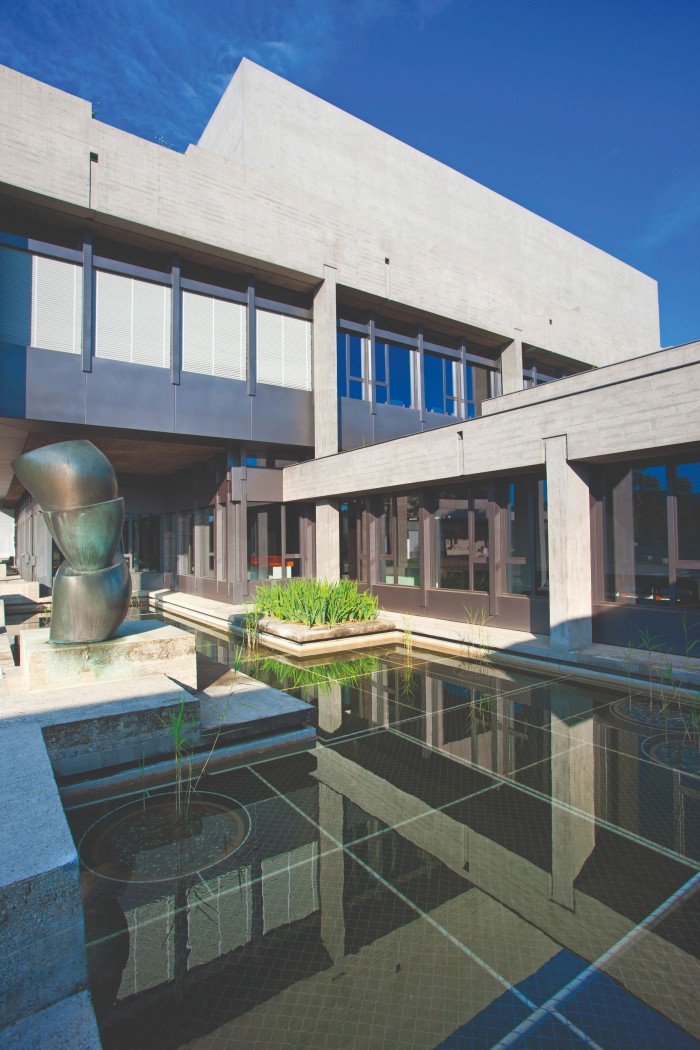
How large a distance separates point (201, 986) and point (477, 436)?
1012cm

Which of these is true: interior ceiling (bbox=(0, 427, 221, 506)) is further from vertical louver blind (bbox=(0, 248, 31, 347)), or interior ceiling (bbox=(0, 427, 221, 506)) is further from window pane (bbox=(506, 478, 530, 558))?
window pane (bbox=(506, 478, 530, 558))

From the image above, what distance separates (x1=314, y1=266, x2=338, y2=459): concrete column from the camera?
17.5 metres

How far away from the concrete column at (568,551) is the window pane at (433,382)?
37.7 feet

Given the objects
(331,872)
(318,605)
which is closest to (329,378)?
(318,605)

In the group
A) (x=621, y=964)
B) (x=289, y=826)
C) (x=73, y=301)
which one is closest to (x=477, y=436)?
(x=289, y=826)

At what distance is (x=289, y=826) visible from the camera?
3.73 metres

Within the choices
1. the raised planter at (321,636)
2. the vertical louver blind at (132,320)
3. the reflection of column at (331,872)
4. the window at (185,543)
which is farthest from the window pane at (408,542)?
the window at (185,543)

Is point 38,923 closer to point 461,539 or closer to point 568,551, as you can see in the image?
point 568,551

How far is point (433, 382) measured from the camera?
20891 mm

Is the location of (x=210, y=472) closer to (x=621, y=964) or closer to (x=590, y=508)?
A: (x=590, y=508)

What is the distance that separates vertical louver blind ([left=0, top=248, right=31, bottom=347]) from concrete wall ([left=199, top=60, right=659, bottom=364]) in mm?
7741

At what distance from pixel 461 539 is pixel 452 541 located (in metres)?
0.31

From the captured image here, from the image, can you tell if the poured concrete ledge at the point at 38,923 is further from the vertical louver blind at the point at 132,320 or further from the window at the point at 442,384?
the window at the point at 442,384

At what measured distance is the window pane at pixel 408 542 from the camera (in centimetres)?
1375
